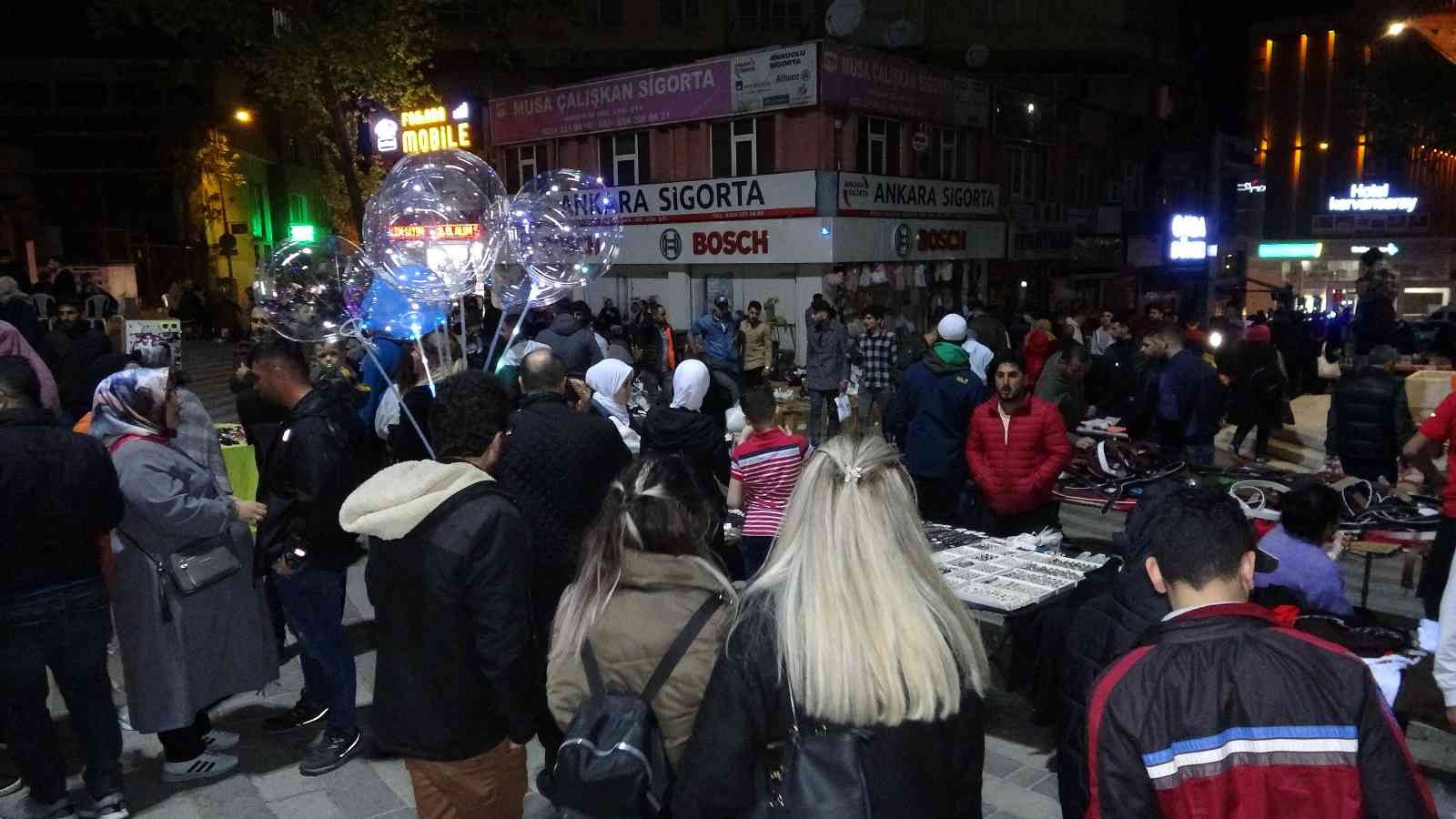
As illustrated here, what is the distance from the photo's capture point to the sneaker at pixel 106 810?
12.6 ft

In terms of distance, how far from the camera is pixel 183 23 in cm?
1952

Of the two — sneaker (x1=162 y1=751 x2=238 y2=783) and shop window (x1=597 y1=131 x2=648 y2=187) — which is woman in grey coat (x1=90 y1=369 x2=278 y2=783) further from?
shop window (x1=597 y1=131 x2=648 y2=187)

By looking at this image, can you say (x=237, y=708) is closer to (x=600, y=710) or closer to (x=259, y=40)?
(x=600, y=710)

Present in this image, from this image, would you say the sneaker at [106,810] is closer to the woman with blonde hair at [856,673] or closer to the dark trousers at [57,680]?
the dark trousers at [57,680]

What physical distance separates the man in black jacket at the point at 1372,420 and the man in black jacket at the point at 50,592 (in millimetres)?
7510

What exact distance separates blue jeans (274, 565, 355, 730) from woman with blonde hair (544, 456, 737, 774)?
2200 mm

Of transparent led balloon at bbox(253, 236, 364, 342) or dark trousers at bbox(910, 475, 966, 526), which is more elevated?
transparent led balloon at bbox(253, 236, 364, 342)

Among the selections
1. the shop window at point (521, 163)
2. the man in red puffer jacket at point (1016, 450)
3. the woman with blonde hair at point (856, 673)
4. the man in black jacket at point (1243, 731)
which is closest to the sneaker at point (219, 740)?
the woman with blonde hair at point (856, 673)

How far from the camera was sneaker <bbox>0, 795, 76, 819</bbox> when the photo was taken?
12.4 feet

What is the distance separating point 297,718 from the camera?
4.75 metres

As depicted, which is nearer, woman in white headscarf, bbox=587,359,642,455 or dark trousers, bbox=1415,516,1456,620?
dark trousers, bbox=1415,516,1456,620

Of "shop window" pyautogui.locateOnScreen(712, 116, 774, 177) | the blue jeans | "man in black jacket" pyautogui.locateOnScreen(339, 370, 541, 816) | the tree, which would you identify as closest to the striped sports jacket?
"man in black jacket" pyautogui.locateOnScreen(339, 370, 541, 816)

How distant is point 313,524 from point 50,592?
933 mm

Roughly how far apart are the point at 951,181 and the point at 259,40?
15281 mm
